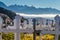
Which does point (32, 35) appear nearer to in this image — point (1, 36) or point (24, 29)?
point (24, 29)

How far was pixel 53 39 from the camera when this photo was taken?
4.50 m

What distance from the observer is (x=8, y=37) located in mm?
4523

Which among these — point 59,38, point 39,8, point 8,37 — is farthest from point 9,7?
point 59,38

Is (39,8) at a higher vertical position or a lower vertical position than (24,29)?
higher

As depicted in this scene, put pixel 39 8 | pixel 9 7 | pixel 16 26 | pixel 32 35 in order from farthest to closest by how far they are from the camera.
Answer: pixel 39 8
pixel 9 7
pixel 32 35
pixel 16 26

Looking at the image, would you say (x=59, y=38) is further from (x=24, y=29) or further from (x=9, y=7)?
(x=9, y=7)

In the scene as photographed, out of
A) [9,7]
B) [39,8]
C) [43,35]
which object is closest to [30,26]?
[43,35]

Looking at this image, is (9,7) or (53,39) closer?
(53,39)

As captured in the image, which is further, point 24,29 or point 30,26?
point 30,26

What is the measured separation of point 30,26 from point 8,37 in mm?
705

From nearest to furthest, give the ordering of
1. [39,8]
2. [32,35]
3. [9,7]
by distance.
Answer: [32,35]
[9,7]
[39,8]

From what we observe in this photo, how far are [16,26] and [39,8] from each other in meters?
4.90

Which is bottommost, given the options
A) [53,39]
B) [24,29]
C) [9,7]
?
[53,39]

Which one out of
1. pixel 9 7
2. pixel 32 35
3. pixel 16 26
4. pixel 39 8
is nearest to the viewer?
pixel 16 26
